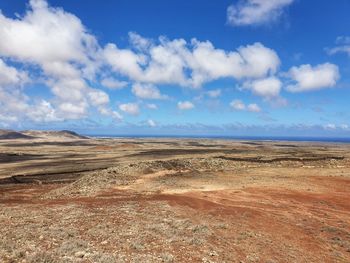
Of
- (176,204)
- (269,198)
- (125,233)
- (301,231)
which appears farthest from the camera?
(269,198)

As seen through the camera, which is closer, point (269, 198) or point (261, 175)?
point (269, 198)

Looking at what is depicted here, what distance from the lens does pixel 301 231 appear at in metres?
18.7

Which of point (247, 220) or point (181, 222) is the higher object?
point (181, 222)

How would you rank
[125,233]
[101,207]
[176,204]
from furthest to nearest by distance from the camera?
[176,204] → [101,207] → [125,233]

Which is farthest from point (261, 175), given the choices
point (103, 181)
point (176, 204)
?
point (176, 204)

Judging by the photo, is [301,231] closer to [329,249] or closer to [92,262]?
[329,249]

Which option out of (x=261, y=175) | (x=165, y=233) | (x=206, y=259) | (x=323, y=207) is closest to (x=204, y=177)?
(x=261, y=175)

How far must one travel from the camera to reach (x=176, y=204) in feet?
76.9

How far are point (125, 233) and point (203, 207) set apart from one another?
25.7 ft

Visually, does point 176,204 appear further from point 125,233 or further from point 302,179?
point 302,179

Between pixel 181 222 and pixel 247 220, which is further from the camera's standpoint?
pixel 247 220

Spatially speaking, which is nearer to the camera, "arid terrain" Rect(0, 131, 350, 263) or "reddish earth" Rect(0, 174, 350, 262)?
"arid terrain" Rect(0, 131, 350, 263)

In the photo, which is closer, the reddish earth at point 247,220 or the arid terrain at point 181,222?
the arid terrain at point 181,222

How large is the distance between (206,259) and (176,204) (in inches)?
383
